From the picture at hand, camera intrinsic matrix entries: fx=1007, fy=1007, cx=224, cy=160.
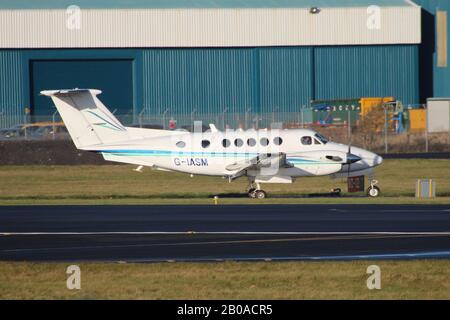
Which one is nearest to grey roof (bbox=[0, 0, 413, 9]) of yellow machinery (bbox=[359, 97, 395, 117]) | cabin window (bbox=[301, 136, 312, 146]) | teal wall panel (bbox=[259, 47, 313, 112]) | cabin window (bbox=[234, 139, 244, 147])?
teal wall panel (bbox=[259, 47, 313, 112])

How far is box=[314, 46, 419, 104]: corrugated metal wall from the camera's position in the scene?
6769cm

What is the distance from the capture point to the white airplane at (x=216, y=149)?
3425cm

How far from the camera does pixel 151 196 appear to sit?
36.7m

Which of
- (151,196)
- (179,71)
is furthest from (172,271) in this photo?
(179,71)

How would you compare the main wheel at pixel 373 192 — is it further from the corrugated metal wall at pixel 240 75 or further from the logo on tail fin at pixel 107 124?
the corrugated metal wall at pixel 240 75

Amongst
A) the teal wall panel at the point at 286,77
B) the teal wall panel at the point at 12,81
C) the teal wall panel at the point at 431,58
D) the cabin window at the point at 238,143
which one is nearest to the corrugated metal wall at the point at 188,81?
the teal wall panel at the point at 286,77

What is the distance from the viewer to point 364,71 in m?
68.0

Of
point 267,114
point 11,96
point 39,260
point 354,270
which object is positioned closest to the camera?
point 354,270

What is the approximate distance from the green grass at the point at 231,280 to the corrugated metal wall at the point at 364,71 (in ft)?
167

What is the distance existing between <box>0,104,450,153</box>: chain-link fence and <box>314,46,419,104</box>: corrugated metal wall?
12.5ft

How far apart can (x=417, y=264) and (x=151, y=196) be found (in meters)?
20.4

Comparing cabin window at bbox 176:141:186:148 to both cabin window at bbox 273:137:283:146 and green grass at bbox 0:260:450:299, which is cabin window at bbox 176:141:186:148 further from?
green grass at bbox 0:260:450:299
